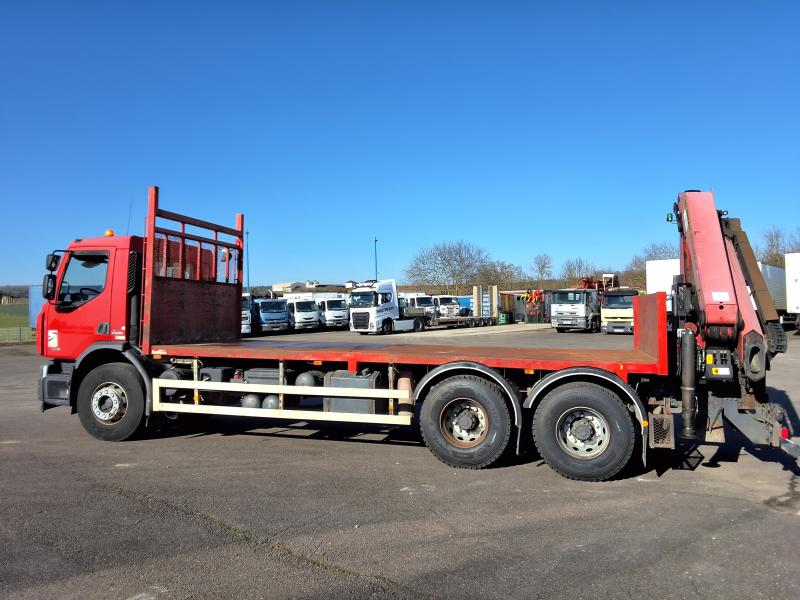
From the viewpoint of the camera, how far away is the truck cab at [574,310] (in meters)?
33.8

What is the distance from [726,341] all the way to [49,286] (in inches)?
333

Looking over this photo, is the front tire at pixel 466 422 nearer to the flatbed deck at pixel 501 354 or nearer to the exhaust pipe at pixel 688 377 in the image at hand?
the flatbed deck at pixel 501 354

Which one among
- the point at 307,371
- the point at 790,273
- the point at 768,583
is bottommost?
the point at 768,583

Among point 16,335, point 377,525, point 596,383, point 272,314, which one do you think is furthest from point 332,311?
point 377,525

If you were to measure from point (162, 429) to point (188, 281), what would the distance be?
2234 millimetres

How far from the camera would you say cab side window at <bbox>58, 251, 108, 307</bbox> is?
8109 millimetres

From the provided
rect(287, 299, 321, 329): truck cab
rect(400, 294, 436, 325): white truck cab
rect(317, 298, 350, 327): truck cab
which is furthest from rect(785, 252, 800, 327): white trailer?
rect(287, 299, 321, 329): truck cab

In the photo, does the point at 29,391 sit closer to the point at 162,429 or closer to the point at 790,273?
the point at 162,429

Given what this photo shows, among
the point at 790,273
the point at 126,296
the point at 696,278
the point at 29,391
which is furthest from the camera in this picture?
the point at 790,273

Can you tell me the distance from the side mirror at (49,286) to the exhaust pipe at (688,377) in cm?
798

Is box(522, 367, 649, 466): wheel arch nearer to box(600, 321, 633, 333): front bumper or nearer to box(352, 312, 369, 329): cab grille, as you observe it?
box(600, 321, 633, 333): front bumper

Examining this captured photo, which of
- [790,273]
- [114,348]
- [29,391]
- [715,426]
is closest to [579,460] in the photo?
[715,426]

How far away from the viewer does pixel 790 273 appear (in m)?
30.5

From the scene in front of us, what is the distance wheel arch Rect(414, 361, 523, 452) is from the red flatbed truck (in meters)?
0.02
